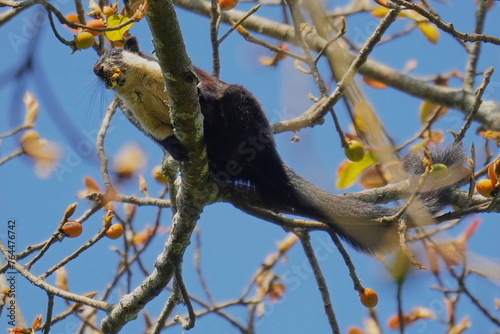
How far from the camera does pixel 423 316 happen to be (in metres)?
4.14

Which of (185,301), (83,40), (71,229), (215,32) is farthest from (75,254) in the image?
(215,32)

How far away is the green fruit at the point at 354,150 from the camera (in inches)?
126

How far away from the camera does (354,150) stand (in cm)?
319

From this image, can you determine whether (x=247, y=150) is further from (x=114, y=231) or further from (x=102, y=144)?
(x=114, y=231)

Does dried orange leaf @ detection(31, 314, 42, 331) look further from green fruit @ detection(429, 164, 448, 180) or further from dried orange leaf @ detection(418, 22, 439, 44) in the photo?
dried orange leaf @ detection(418, 22, 439, 44)

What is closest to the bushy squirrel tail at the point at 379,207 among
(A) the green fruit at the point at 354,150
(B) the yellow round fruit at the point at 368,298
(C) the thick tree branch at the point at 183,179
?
(A) the green fruit at the point at 354,150

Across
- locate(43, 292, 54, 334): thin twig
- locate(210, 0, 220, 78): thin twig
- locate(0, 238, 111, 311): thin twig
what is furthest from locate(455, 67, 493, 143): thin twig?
locate(43, 292, 54, 334): thin twig

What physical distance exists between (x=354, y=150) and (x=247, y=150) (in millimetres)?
707

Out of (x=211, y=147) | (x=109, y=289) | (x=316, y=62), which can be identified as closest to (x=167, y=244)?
(x=211, y=147)

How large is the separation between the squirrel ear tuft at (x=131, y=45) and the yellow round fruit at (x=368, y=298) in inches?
87.0

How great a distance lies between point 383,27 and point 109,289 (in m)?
2.46

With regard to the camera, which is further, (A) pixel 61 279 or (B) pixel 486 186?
(A) pixel 61 279

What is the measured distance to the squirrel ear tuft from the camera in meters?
3.91

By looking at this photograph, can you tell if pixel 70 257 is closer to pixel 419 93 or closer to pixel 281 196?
pixel 281 196
